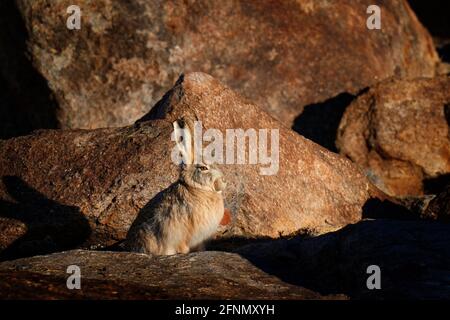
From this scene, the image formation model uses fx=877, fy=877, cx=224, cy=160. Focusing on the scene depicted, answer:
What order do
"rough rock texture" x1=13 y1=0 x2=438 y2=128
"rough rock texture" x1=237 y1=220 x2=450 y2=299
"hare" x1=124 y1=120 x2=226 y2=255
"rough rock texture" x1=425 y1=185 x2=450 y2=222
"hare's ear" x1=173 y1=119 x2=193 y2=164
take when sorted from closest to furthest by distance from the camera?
"rough rock texture" x1=237 y1=220 x2=450 y2=299
"hare's ear" x1=173 y1=119 x2=193 y2=164
"hare" x1=124 y1=120 x2=226 y2=255
"rough rock texture" x1=425 y1=185 x2=450 y2=222
"rough rock texture" x1=13 y1=0 x2=438 y2=128

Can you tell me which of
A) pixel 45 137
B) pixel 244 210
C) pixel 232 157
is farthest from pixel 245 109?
pixel 45 137

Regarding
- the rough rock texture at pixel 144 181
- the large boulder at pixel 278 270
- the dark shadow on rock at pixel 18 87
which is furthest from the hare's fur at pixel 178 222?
the dark shadow on rock at pixel 18 87

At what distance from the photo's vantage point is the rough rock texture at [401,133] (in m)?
15.9

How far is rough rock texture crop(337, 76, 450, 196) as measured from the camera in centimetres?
1591

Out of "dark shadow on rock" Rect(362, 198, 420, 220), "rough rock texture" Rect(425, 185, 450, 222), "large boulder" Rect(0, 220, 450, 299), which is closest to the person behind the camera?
"large boulder" Rect(0, 220, 450, 299)

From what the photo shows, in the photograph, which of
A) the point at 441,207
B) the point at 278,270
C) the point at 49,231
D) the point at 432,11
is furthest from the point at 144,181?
the point at 432,11

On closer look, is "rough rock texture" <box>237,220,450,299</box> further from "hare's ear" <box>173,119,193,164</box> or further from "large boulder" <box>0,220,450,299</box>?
"hare's ear" <box>173,119,193,164</box>

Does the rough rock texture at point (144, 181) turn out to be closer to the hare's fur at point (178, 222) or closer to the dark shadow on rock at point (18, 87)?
the hare's fur at point (178, 222)

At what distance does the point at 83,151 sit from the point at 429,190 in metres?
6.82

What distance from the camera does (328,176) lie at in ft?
42.9

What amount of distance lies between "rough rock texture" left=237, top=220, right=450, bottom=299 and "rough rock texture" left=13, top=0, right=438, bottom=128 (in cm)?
782

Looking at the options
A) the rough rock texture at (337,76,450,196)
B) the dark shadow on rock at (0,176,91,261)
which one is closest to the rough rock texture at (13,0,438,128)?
the rough rock texture at (337,76,450,196)

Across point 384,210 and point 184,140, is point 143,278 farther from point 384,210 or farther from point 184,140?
point 384,210
